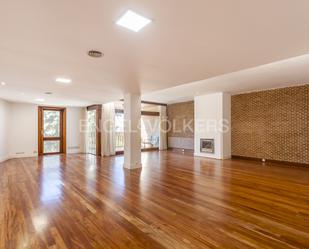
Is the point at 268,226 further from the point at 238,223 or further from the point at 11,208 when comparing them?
the point at 11,208

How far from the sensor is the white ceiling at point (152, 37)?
1663 mm

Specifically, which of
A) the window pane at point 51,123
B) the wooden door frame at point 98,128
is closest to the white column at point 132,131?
the wooden door frame at point 98,128

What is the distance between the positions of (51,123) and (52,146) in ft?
3.70

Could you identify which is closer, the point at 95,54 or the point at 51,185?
the point at 95,54

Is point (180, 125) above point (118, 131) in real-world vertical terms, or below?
above

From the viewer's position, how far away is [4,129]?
719cm

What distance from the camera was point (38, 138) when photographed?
27.9 ft

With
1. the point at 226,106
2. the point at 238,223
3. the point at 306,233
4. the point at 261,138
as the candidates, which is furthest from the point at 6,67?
the point at 261,138

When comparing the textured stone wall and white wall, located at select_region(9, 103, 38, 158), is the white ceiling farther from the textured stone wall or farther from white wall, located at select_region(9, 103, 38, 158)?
the textured stone wall

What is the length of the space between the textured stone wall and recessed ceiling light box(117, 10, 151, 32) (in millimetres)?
7941

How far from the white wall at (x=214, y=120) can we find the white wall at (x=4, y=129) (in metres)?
7.67

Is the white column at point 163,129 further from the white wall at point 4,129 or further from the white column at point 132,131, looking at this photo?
the white wall at point 4,129

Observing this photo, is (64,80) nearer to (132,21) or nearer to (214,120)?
(132,21)

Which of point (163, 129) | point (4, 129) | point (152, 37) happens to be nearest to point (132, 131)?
point (152, 37)
